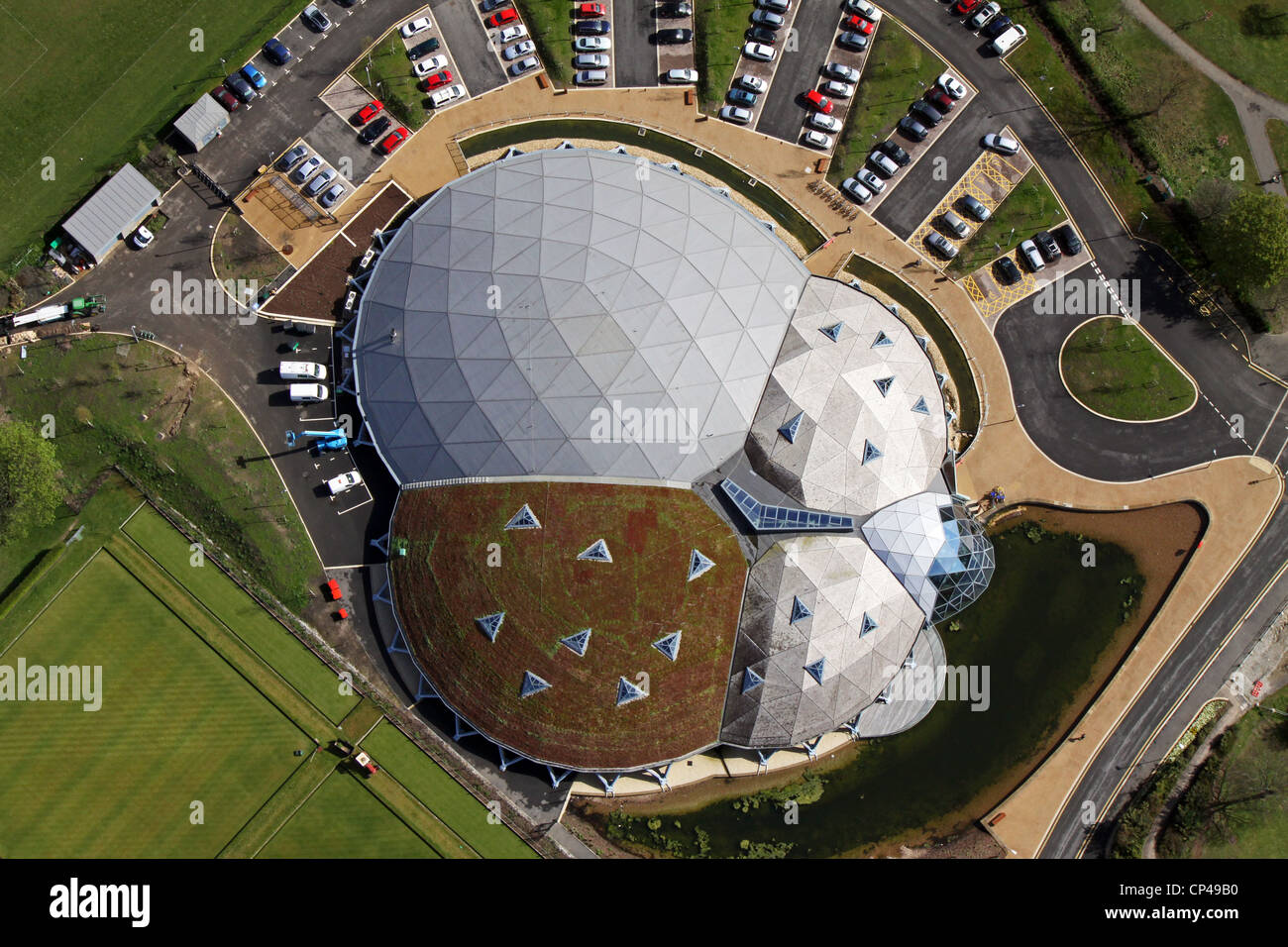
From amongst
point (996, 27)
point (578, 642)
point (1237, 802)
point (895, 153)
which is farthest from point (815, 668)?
point (996, 27)

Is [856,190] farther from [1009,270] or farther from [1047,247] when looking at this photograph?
[1047,247]

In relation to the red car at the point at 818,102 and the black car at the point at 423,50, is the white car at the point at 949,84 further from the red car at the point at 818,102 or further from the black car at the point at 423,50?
the black car at the point at 423,50

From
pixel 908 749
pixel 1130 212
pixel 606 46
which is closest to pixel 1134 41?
pixel 1130 212

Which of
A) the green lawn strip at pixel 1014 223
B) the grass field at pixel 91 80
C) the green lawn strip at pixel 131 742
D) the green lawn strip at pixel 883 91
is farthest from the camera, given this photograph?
the green lawn strip at pixel 883 91

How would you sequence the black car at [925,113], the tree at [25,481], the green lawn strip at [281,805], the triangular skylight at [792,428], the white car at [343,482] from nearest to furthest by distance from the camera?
the triangular skylight at [792,428]
the tree at [25,481]
the green lawn strip at [281,805]
the white car at [343,482]
the black car at [925,113]

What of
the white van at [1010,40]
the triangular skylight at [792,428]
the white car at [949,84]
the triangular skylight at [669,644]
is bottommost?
the triangular skylight at [669,644]

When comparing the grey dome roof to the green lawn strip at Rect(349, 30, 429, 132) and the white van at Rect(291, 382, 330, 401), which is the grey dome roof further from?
the green lawn strip at Rect(349, 30, 429, 132)

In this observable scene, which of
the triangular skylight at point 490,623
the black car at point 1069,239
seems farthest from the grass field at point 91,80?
the black car at point 1069,239
